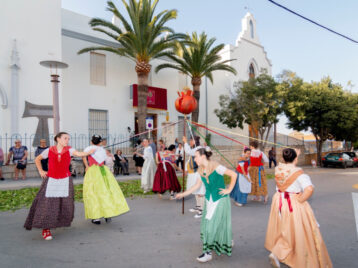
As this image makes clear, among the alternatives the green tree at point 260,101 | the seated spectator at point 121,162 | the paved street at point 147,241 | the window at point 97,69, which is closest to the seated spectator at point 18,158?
the seated spectator at point 121,162

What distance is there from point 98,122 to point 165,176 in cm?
1088

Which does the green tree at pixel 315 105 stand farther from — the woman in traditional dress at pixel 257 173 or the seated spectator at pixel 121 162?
the woman in traditional dress at pixel 257 173

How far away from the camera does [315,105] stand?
74.0ft

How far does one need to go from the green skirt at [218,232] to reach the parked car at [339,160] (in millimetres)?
22214

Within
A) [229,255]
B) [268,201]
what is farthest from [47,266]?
[268,201]

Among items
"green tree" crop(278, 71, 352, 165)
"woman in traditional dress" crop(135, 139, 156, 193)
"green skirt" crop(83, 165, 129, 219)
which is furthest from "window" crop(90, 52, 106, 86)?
"green skirt" crop(83, 165, 129, 219)

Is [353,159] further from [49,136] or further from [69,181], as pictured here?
[69,181]

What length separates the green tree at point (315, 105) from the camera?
20.1m

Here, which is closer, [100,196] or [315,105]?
[100,196]

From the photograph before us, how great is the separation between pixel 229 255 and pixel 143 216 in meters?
2.99

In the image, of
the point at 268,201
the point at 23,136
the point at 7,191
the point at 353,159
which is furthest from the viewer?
the point at 353,159

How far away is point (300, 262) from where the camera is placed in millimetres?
3291

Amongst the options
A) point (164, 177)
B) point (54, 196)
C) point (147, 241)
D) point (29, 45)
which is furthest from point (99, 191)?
point (29, 45)

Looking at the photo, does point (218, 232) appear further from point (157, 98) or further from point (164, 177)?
point (157, 98)
